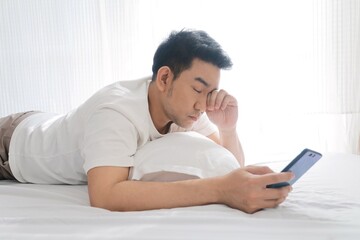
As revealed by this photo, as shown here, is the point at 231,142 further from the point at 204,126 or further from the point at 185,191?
the point at 185,191

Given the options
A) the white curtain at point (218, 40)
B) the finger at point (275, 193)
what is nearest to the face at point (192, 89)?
the finger at point (275, 193)

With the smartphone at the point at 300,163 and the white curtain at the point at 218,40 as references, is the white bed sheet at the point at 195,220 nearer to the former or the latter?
the smartphone at the point at 300,163

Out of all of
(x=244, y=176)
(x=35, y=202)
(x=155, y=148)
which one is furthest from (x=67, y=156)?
(x=244, y=176)

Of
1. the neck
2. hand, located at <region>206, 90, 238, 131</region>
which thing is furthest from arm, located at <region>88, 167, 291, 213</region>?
hand, located at <region>206, 90, 238, 131</region>

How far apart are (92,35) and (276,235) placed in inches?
60.7

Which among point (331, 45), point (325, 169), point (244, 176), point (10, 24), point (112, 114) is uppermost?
point (10, 24)

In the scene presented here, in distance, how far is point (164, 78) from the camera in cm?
115

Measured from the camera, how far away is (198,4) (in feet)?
6.30

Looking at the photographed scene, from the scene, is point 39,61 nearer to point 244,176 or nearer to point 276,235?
point 244,176

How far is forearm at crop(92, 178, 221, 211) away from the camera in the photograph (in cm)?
84

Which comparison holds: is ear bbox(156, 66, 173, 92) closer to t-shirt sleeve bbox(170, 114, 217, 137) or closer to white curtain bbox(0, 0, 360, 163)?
t-shirt sleeve bbox(170, 114, 217, 137)

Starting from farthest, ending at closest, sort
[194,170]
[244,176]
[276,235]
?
[194,170] < [244,176] < [276,235]

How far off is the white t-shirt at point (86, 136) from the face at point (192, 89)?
9 centimetres

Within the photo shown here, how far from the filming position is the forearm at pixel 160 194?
842 mm
